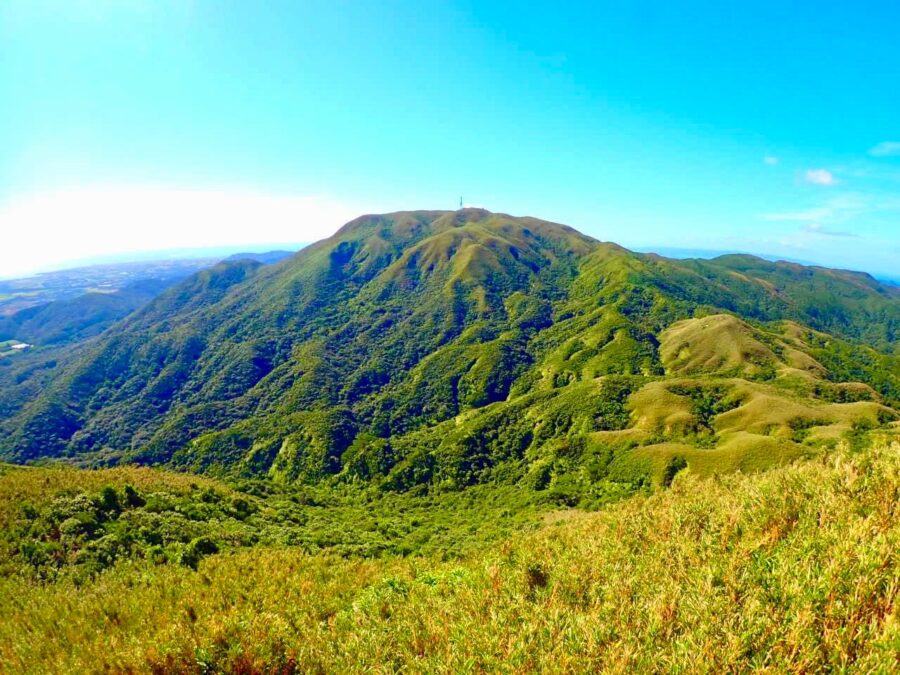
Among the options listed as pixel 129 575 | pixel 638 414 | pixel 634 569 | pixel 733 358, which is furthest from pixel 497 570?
pixel 733 358

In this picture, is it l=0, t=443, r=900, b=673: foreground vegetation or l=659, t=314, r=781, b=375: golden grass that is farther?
l=659, t=314, r=781, b=375: golden grass

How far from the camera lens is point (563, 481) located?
332 feet

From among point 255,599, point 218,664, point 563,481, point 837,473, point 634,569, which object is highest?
point 837,473

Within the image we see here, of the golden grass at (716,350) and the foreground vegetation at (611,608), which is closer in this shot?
the foreground vegetation at (611,608)

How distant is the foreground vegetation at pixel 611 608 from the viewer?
7.83 m

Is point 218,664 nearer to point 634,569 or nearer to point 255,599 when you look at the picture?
point 255,599

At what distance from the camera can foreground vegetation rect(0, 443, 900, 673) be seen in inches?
308

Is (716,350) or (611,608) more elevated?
(611,608)

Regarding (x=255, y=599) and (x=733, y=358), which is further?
(x=733, y=358)

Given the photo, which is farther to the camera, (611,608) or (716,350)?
(716,350)

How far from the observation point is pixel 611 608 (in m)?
9.83

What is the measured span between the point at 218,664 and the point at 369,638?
14.3 ft

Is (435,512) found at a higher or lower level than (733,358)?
lower

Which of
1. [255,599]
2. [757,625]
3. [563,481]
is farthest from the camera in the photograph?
[563,481]
